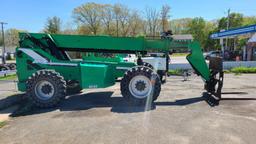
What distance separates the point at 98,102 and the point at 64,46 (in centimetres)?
220

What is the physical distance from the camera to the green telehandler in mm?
8523

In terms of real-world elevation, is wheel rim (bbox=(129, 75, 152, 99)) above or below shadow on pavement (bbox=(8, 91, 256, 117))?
above

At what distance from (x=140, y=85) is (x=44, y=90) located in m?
2.95

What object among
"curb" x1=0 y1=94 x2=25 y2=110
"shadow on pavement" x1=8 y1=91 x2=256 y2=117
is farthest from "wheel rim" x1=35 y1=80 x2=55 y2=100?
"curb" x1=0 y1=94 x2=25 y2=110

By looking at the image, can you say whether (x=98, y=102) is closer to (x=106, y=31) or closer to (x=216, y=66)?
(x=216, y=66)

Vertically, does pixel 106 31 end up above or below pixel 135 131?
above

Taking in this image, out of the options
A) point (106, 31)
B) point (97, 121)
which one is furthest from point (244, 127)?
point (106, 31)

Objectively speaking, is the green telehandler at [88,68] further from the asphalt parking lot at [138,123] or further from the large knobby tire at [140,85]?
the asphalt parking lot at [138,123]

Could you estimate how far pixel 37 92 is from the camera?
8.60m

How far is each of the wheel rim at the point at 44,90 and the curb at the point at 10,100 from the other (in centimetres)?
116

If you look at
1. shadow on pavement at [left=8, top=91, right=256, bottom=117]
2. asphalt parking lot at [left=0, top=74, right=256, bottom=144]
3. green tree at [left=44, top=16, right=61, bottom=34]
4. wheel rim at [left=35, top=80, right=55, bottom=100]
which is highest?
green tree at [left=44, top=16, right=61, bottom=34]

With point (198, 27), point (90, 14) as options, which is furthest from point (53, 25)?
point (198, 27)

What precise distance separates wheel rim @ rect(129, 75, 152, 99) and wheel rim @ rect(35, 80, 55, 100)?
Result: 2.43m

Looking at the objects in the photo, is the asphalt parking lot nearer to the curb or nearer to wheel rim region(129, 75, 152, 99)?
wheel rim region(129, 75, 152, 99)
